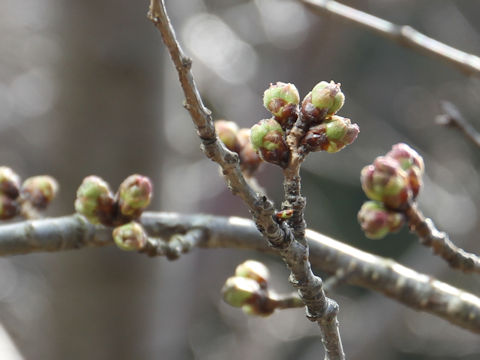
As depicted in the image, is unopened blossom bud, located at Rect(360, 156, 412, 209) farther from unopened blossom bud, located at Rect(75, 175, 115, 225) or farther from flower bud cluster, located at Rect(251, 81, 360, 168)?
unopened blossom bud, located at Rect(75, 175, 115, 225)

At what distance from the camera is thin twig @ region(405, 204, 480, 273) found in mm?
948

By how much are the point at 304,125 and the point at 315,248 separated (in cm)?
38

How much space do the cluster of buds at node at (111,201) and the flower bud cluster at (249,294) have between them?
203 millimetres

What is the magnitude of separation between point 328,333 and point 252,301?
0.31m

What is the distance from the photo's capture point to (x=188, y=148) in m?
4.23

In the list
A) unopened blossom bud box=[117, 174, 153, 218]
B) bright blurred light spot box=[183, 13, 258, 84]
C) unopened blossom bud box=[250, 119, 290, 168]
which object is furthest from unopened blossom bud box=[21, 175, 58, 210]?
bright blurred light spot box=[183, 13, 258, 84]

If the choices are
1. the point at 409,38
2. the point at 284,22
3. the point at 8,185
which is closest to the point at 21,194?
the point at 8,185

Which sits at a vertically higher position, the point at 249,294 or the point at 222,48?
the point at 222,48

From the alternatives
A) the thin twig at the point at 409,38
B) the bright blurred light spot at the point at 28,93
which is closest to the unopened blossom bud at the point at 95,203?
the thin twig at the point at 409,38

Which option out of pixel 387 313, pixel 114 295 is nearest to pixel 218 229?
pixel 114 295

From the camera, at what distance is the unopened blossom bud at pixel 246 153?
1.12 meters

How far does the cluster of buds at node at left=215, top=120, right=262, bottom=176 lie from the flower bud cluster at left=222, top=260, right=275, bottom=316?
20 cm

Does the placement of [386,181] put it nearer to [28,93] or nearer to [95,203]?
[95,203]

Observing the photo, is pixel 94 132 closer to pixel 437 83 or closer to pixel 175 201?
pixel 175 201
